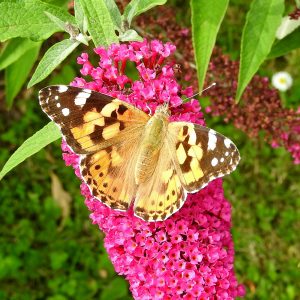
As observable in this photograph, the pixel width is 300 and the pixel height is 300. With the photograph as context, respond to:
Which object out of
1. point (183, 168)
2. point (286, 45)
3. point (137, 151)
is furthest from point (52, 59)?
point (286, 45)

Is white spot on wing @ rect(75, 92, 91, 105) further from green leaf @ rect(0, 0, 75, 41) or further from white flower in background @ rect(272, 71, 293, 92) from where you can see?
white flower in background @ rect(272, 71, 293, 92)

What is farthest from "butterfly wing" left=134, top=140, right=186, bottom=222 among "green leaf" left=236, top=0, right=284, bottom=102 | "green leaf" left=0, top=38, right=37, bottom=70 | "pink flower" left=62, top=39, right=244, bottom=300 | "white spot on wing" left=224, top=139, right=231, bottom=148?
"green leaf" left=0, top=38, right=37, bottom=70

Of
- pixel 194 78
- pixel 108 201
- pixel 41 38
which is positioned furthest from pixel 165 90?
pixel 194 78

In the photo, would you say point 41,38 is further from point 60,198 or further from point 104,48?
point 60,198

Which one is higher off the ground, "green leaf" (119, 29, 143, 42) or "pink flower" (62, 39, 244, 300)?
"green leaf" (119, 29, 143, 42)

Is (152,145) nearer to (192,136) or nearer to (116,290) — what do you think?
(192,136)
